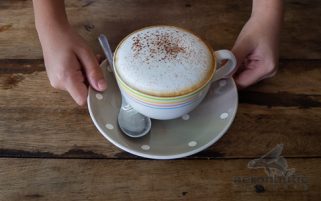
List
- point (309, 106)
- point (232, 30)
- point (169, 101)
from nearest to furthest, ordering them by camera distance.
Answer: point (169, 101) < point (309, 106) < point (232, 30)

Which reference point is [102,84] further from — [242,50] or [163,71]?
[242,50]

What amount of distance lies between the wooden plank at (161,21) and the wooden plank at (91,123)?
0.06 m

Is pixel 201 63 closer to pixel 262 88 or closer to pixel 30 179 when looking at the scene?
pixel 262 88

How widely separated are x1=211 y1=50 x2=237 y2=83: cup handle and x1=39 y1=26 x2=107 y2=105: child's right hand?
18 centimetres

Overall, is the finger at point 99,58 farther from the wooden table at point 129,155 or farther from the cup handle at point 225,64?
the cup handle at point 225,64

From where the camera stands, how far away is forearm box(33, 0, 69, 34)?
578 millimetres

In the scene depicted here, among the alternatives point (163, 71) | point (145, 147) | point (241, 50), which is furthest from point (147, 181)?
point (241, 50)

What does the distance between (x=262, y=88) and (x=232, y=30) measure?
0.50 feet

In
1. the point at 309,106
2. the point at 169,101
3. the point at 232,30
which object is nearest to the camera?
the point at 169,101

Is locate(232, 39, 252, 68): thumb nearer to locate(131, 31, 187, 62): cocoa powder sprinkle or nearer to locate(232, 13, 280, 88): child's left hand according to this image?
locate(232, 13, 280, 88): child's left hand

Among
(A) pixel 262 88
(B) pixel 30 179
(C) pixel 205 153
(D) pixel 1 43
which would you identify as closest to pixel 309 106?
(A) pixel 262 88

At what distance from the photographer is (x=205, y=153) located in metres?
0.51

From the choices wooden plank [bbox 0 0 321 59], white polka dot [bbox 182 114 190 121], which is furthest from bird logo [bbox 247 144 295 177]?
wooden plank [bbox 0 0 321 59]

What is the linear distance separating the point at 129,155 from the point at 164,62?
0.50ft
